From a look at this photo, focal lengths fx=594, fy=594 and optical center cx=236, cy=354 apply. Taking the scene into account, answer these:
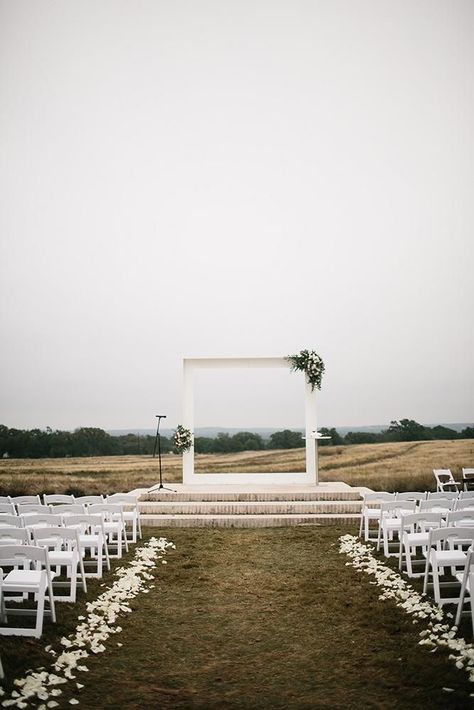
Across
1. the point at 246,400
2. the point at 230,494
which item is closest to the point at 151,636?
the point at 230,494

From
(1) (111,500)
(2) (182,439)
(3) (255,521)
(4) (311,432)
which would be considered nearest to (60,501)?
(1) (111,500)

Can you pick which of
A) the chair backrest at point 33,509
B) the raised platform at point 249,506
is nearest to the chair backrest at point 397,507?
the raised platform at point 249,506

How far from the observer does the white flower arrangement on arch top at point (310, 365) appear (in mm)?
14297

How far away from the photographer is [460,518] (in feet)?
23.1

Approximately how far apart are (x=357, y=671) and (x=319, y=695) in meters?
0.53

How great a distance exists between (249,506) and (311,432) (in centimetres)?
288

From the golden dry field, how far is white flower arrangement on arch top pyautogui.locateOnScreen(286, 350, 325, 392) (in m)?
2.52

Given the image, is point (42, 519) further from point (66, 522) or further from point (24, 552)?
point (24, 552)

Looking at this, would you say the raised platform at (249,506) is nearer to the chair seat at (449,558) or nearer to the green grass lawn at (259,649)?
the green grass lawn at (259,649)

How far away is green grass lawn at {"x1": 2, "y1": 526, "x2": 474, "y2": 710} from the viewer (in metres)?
4.02

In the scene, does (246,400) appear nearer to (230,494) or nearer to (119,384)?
(230,494)

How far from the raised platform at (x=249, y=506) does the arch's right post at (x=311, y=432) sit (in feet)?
1.76

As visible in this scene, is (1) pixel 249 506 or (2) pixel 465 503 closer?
(2) pixel 465 503

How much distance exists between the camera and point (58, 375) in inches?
945
